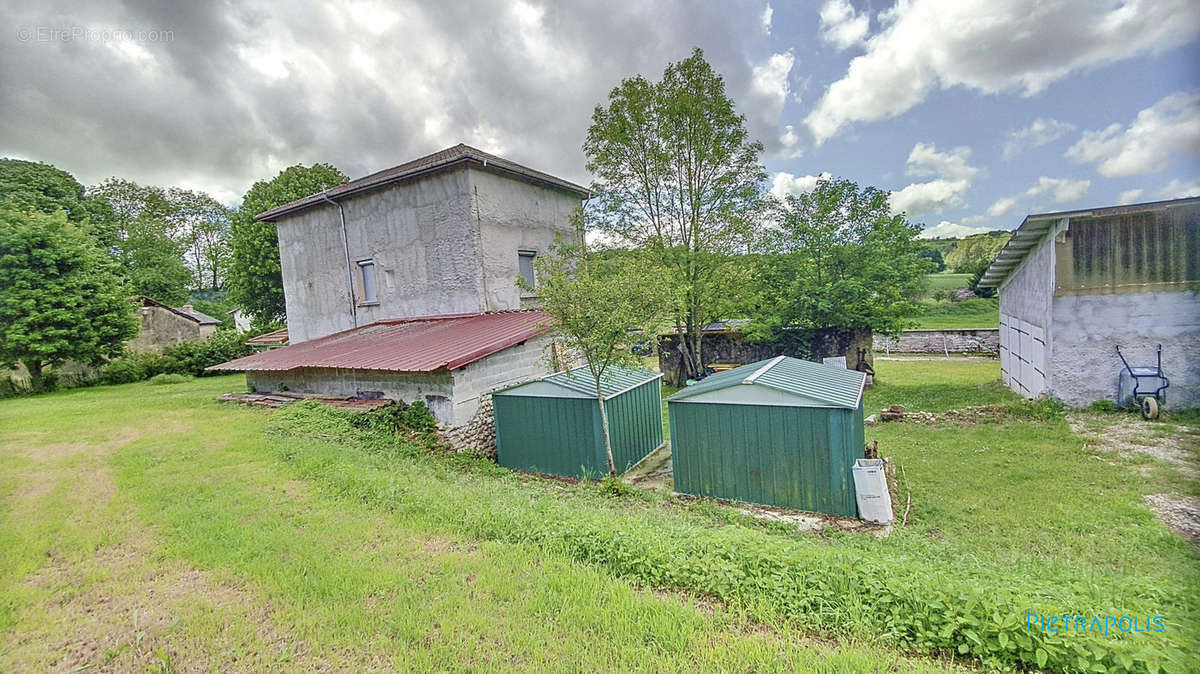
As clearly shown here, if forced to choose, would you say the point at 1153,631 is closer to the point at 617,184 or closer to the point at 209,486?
the point at 209,486

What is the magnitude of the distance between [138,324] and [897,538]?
27.9 m

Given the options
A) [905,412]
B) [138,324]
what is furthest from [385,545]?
[138,324]

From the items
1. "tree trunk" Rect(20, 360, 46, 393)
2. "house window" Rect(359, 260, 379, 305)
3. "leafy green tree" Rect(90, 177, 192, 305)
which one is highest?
"leafy green tree" Rect(90, 177, 192, 305)

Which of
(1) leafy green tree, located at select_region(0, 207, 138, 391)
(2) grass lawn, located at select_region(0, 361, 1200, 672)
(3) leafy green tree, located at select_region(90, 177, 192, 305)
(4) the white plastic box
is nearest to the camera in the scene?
(2) grass lawn, located at select_region(0, 361, 1200, 672)

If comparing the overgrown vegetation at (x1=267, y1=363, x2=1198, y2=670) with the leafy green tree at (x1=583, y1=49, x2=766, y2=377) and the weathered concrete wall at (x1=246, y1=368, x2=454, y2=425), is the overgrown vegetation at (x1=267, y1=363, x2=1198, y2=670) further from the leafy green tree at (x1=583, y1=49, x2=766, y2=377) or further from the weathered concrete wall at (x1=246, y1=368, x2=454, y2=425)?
the leafy green tree at (x1=583, y1=49, x2=766, y2=377)

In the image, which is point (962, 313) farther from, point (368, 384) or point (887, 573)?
point (368, 384)

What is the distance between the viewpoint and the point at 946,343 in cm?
2600

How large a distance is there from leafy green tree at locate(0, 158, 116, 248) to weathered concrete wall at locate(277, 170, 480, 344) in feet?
40.8

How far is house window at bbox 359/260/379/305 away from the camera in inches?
618

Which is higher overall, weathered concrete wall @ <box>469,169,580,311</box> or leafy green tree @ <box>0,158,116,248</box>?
leafy green tree @ <box>0,158,116,248</box>

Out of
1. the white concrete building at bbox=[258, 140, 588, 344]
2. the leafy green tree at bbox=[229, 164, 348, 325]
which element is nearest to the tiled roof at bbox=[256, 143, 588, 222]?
the white concrete building at bbox=[258, 140, 588, 344]

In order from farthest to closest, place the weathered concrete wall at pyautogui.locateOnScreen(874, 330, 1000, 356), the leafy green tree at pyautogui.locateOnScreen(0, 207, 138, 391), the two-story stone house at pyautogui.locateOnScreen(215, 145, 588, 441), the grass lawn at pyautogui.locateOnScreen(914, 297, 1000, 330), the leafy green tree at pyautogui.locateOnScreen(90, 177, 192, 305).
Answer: the leafy green tree at pyautogui.locateOnScreen(90, 177, 192, 305), the grass lawn at pyautogui.locateOnScreen(914, 297, 1000, 330), the weathered concrete wall at pyautogui.locateOnScreen(874, 330, 1000, 356), the leafy green tree at pyautogui.locateOnScreen(0, 207, 138, 391), the two-story stone house at pyautogui.locateOnScreen(215, 145, 588, 441)

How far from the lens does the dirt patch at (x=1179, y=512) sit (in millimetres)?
5172

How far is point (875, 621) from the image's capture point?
2.91 metres
